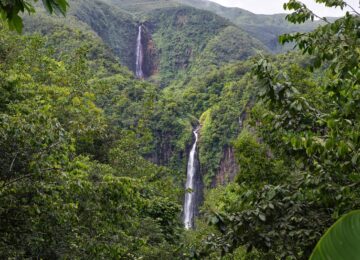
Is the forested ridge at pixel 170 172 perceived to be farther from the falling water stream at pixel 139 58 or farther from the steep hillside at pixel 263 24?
the steep hillside at pixel 263 24

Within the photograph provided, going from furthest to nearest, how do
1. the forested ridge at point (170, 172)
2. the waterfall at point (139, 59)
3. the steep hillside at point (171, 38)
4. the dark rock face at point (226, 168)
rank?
the waterfall at point (139, 59)
the steep hillside at point (171, 38)
the dark rock face at point (226, 168)
the forested ridge at point (170, 172)

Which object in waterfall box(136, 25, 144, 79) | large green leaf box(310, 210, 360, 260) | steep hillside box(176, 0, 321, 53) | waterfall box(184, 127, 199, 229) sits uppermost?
steep hillside box(176, 0, 321, 53)

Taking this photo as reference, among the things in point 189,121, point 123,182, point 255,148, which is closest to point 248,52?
point 189,121

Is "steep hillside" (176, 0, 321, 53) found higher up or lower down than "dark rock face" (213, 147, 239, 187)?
higher up

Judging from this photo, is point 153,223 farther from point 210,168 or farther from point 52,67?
point 210,168

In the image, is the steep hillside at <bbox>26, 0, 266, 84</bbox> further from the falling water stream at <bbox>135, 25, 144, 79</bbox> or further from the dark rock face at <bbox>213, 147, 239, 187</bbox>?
the dark rock face at <bbox>213, 147, 239, 187</bbox>

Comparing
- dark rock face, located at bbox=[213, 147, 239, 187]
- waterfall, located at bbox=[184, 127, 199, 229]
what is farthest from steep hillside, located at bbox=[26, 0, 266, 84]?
dark rock face, located at bbox=[213, 147, 239, 187]

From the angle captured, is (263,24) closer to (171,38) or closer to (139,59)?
(171,38)

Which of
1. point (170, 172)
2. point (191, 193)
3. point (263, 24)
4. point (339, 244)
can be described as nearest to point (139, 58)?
point (191, 193)

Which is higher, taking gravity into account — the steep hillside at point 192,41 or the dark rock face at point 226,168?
the steep hillside at point 192,41

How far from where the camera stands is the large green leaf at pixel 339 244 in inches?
31.4

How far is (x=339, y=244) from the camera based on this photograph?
801 mm

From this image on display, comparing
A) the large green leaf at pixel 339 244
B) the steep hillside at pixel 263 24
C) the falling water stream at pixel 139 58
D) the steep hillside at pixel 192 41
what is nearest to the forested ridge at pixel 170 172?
the large green leaf at pixel 339 244

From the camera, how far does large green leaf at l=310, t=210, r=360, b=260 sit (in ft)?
2.61
